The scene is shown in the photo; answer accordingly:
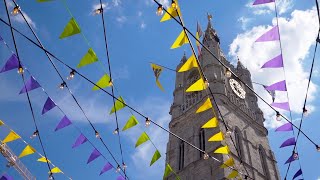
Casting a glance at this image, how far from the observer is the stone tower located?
75.7 ft

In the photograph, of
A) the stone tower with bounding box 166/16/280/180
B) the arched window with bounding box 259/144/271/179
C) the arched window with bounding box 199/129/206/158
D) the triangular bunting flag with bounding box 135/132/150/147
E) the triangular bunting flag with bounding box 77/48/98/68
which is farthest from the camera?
the arched window with bounding box 259/144/271/179

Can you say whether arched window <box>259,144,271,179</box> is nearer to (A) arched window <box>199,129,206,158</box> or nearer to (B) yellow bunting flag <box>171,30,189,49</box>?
(A) arched window <box>199,129,206,158</box>

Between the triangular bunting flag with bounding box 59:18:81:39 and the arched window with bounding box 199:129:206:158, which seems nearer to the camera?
the triangular bunting flag with bounding box 59:18:81:39

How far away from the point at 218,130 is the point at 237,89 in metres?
9.47

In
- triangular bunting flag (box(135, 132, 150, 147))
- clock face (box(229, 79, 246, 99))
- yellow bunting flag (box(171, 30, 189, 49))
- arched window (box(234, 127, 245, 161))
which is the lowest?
triangular bunting flag (box(135, 132, 150, 147))

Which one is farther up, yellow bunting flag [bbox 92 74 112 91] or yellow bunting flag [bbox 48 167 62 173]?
yellow bunting flag [bbox 92 74 112 91]

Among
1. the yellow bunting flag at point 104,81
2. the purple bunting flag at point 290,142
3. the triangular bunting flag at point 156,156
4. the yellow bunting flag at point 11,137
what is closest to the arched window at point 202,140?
the triangular bunting flag at point 156,156

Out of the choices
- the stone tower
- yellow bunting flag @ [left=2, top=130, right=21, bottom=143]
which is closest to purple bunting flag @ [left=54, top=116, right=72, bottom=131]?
yellow bunting flag @ [left=2, top=130, right=21, bottom=143]

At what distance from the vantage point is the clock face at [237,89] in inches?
1241

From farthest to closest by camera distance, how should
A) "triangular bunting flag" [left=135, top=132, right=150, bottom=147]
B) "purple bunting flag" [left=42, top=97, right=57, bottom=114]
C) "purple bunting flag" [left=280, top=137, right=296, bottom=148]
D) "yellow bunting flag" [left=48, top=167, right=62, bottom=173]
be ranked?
"yellow bunting flag" [left=48, top=167, right=62, bottom=173] → "purple bunting flag" [left=280, top=137, right=296, bottom=148] → "triangular bunting flag" [left=135, top=132, right=150, bottom=147] → "purple bunting flag" [left=42, top=97, right=57, bottom=114]

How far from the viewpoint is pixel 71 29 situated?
6.71 m

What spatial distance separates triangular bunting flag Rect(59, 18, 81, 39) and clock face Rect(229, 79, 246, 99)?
26059 millimetres

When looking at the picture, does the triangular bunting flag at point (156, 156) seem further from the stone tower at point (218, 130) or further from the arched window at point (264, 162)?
the arched window at point (264, 162)

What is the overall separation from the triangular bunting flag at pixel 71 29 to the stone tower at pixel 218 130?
622 inches
